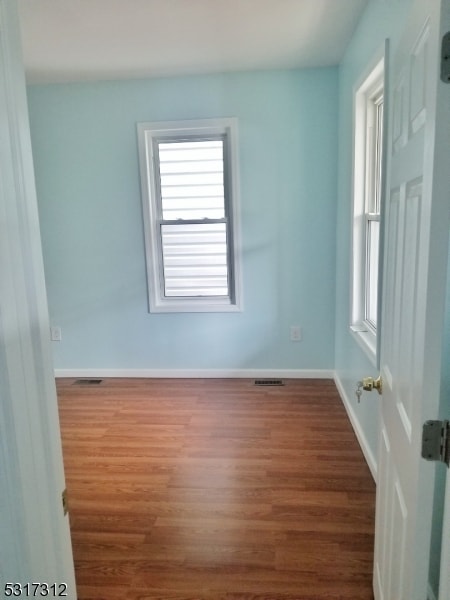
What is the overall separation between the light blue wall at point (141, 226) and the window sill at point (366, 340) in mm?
844

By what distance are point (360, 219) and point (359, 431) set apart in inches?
55.2

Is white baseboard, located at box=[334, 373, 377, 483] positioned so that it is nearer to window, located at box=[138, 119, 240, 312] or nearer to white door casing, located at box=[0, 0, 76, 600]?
window, located at box=[138, 119, 240, 312]

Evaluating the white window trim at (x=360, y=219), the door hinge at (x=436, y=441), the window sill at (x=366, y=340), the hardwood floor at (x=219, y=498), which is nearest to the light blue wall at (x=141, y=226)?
the hardwood floor at (x=219, y=498)

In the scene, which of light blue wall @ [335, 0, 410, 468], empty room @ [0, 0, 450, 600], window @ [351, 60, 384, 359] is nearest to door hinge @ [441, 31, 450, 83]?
empty room @ [0, 0, 450, 600]

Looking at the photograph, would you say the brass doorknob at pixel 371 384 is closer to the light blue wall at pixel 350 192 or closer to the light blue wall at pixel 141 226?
the light blue wall at pixel 350 192

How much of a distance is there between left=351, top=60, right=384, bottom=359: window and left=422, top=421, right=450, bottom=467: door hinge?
1.70 metres

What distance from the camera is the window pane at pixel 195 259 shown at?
3.68 metres

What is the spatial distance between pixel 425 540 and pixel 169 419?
238cm

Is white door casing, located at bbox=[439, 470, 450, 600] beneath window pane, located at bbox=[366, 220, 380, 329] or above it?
beneath

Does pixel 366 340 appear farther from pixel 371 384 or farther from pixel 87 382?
pixel 87 382

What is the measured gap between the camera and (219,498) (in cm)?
216

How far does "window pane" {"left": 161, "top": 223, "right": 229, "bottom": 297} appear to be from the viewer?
3.68m

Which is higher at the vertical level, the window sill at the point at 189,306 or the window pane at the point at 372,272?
the window pane at the point at 372,272

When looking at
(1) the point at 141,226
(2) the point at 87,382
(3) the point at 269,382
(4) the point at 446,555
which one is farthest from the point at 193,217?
(4) the point at 446,555
